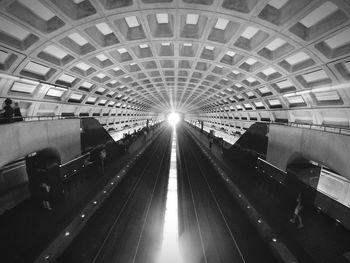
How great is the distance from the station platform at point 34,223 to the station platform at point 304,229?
32.4ft

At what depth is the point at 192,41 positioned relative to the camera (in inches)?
345

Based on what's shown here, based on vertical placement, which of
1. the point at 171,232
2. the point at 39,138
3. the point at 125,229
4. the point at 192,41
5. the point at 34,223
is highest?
the point at 192,41

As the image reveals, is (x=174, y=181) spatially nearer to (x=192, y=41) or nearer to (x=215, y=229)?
(x=215, y=229)

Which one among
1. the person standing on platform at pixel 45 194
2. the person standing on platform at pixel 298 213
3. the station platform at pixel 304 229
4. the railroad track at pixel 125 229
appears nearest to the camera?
the station platform at pixel 304 229

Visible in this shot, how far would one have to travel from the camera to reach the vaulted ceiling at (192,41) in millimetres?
6246

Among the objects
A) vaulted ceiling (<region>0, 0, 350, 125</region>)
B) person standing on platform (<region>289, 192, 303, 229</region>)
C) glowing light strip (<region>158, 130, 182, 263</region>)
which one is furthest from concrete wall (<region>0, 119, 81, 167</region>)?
person standing on platform (<region>289, 192, 303, 229</region>)

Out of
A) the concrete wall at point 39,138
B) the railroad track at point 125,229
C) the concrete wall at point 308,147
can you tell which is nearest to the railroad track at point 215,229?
the railroad track at point 125,229

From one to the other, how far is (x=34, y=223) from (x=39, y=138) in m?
4.12

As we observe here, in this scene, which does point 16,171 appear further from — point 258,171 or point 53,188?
point 258,171

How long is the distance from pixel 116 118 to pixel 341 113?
28264 millimetres

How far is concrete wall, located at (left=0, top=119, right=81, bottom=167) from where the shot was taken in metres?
6.27

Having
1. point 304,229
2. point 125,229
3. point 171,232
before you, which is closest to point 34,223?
point 125,229

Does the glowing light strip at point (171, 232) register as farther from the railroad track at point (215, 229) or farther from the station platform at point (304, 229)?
the station platform at point (304, 229)

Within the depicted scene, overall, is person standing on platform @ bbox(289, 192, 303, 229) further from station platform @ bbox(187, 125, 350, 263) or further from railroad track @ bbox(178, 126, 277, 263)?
railroad track @ bbox(178, 126, 277, 263)
